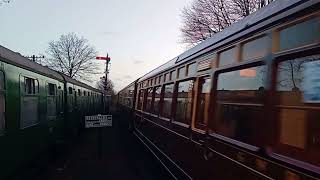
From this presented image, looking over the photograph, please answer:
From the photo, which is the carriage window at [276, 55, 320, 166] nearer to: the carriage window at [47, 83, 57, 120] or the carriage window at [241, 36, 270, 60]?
the carriage window at [241, 36, 270, 60]

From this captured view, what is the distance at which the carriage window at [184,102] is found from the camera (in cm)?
837

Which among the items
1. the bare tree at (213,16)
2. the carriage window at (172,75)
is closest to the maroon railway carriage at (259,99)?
the carriage window at (172,75)

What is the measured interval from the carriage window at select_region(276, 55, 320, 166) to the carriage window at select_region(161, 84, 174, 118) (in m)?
6.31

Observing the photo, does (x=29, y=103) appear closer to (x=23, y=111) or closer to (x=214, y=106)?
(x=23, y=111)

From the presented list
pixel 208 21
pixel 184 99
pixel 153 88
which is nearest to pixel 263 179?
pixel 184 99

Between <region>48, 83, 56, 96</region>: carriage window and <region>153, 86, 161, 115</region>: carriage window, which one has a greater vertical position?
<region>48, 83, 56, 96</region>: carriage window

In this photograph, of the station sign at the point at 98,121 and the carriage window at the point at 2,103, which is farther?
the station sign at the point at 98,121

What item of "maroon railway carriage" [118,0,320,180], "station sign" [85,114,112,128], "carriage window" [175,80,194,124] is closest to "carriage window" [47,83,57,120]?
"station sign" [85,114,112,128]

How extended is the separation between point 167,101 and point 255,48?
616cm

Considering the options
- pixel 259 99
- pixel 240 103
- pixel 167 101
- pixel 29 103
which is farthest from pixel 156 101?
pixel 259 99

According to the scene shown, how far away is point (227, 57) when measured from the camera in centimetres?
616

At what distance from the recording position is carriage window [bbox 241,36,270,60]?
185 inches

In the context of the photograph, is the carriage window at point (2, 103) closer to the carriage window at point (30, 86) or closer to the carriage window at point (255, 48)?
the carriage window at point (30, 86)

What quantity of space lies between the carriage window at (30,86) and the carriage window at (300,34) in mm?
6716
